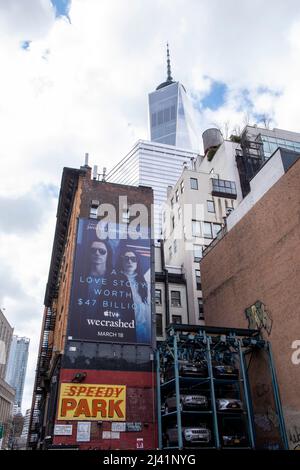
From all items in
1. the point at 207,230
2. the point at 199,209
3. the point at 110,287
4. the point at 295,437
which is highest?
the point at 199,209

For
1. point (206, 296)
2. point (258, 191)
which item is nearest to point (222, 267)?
point (206, 296)

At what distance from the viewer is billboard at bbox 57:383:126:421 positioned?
28438 mm

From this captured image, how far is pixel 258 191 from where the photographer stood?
34.5 m

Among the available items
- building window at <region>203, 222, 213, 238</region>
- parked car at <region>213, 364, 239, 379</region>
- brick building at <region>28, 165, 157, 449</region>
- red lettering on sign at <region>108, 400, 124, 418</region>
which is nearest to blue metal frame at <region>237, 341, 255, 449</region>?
parked car at <region>213, 364, 239, 379</region>

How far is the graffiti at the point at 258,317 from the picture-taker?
1222 inches

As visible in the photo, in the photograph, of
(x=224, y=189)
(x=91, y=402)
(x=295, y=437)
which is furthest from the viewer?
(x=224, y=189)

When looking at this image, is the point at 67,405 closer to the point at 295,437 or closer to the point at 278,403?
the point at 278,403

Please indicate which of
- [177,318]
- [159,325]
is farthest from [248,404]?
[177,318]

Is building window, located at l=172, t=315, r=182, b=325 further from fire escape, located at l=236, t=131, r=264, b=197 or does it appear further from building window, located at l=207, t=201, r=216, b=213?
fire escape, located at l=236, t=131, r=264, b=197

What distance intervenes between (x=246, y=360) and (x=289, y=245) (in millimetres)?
11269

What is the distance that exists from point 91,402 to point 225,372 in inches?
408

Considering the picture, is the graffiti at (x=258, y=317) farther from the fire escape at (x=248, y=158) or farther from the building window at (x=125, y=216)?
→ the fire escape at (x=248, y=158)

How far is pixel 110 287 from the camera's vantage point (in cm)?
3416

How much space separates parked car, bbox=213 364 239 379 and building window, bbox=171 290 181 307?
716 inches
